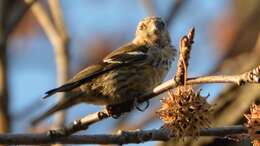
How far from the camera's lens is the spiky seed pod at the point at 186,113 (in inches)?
116

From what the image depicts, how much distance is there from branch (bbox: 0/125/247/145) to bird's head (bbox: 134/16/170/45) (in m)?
1.95

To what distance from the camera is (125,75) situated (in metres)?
4.80

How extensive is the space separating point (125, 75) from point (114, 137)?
5.66ft

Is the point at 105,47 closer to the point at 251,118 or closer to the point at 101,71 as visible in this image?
the point at 101,71

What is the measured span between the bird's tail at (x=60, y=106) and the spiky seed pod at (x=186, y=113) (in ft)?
4.23

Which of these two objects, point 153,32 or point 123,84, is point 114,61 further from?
point 153,32

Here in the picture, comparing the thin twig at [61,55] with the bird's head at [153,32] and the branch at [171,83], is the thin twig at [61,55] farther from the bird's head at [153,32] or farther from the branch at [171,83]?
the branch at [171,83]

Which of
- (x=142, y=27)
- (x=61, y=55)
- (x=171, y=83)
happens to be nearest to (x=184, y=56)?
(x=171, y=83)

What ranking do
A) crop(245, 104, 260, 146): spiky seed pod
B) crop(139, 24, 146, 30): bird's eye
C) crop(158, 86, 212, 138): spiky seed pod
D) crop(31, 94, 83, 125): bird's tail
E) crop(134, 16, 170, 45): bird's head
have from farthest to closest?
crop(139, 24, 146, 30): bird's eye → crop(134, 16, 170, 45): bird's head → crop(31, 94, 83, 125): bird's tail → crop(158, 86, 212, 138): spiky seed pod → crop(245, 104, 260, 146): spiky seed pod

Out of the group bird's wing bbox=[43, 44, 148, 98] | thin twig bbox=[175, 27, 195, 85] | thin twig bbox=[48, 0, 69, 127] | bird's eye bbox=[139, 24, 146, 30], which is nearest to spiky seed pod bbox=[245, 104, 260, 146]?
thin twig bbox=[175, 27, 195, 85]

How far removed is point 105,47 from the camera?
7332 mm

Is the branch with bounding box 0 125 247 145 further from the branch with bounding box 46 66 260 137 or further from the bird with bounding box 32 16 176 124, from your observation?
the bird with bounding box 32 16 176 124

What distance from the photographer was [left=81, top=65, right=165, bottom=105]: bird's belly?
4.52 metres

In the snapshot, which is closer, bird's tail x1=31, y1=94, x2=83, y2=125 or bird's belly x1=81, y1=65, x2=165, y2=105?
bird's tail x1=31, y1=94, x2=83, y2=125
